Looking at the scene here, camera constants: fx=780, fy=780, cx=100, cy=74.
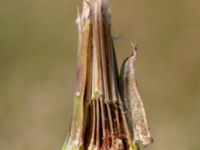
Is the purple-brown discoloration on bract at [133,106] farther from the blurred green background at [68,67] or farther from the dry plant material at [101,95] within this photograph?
the blurred green background at [68,67]

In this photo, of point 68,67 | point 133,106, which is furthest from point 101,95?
point 68,67

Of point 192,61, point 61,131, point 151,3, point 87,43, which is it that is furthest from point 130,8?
point 87,43

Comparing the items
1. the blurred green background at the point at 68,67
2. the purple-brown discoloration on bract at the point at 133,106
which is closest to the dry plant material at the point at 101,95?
the purple-brown discoloration on bract at the point at 133,106

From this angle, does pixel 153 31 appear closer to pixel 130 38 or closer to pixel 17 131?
pixel 130 38

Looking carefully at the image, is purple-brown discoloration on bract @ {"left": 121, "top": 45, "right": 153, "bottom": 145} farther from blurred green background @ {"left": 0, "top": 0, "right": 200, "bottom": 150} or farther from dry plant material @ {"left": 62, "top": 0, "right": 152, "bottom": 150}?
blurred green background @ {"left": 0, "top": 0, "right": 200, "bottom": 150}

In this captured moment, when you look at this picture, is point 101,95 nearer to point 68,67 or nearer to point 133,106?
point 133,106

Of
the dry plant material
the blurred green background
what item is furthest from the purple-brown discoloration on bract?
the blurred green background

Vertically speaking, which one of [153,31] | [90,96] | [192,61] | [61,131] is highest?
[153,31]
